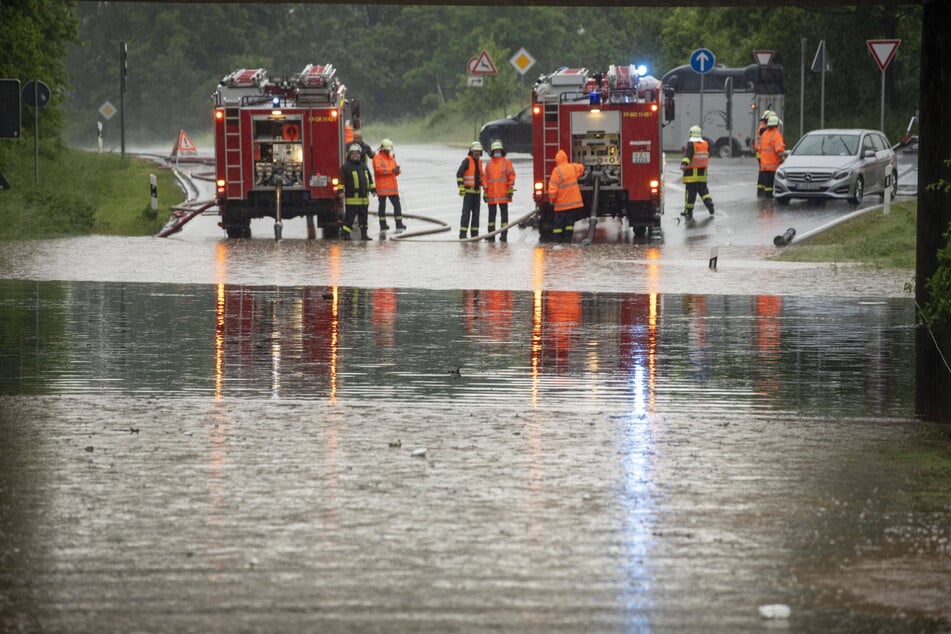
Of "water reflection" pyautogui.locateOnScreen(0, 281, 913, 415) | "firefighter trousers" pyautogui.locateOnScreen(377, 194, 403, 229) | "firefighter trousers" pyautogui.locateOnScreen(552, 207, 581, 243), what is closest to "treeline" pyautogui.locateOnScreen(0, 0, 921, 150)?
"firefighter trousers" pyautogui.locateOnScreen(377, 194, 403, 229)

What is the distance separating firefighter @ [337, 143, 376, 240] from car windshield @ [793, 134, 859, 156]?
8.91m

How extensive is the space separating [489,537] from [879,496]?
210 centimetres

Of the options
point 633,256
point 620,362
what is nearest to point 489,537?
point 620,362

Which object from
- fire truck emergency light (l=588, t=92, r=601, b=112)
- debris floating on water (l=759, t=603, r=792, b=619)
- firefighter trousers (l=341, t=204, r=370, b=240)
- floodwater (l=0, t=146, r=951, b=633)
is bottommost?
debris floating on water (l=759, t=603, r=792, b=619)

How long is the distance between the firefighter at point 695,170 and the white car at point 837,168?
1.91 meters

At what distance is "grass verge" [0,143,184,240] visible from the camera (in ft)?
93.0

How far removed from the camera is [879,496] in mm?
8383

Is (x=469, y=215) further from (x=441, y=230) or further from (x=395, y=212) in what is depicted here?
(x=395, y=212)

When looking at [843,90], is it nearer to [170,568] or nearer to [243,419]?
[243,419]

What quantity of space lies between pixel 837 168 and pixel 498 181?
6.82 meters

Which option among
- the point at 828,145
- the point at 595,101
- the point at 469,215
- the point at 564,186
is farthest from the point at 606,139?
the point at 828,145

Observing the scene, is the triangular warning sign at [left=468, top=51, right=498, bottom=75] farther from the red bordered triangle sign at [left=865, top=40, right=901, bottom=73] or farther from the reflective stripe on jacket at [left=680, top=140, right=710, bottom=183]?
the red bordered triangle sign at [left=865, top=40, right=901, bottom=73]

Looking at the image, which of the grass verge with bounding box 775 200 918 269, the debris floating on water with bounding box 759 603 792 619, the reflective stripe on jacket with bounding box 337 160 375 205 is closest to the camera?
the debris floating on water with bounding box 759 603 792 619

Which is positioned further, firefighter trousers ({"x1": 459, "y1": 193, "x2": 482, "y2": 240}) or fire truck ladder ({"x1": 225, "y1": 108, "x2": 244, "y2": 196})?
fire truck ladder ({"x1": 225, "y1": 108, "x2": 244, "y2": 196})
